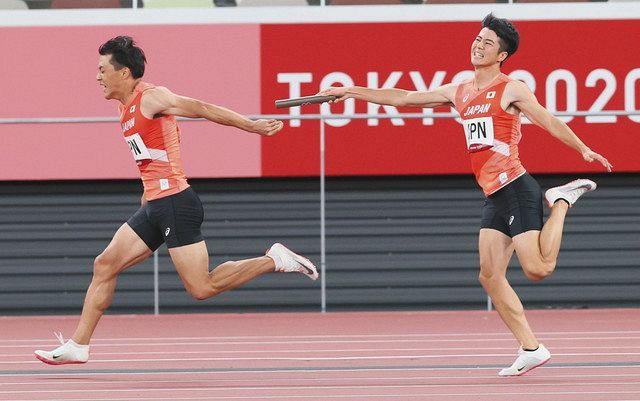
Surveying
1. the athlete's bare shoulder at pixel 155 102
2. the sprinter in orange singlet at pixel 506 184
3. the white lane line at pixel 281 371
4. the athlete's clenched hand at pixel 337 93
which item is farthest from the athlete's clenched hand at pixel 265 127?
the white lane line at pixel 281 371

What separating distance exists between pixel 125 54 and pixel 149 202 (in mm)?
941

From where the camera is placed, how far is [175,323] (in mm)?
14219

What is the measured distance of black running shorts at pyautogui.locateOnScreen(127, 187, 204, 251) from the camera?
356 inches

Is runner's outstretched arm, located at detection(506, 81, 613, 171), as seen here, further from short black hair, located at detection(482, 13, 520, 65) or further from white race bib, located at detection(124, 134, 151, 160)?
white race bib, located at detection(124, 134, 151, 160)

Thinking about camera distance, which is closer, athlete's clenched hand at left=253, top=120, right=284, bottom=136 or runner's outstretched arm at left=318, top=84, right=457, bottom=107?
athlete's clenched hand at left=253, top=120, right=284, bottom=136

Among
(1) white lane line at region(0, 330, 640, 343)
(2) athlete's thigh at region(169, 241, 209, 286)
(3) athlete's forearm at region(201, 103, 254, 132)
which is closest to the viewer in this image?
(3) athlete's forearm at region(201, 103, 254, 132)

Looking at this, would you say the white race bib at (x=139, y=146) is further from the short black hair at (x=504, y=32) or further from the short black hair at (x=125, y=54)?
the short black hair at (x=504, y=32)

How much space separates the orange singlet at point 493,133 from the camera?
889cm

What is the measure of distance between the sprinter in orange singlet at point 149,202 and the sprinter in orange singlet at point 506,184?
127 centimetres

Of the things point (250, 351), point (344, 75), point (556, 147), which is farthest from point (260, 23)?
point (250, 351)

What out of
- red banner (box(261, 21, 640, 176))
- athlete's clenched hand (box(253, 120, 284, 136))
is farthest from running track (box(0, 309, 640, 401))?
red banner (box(261, 21, 640, 176))

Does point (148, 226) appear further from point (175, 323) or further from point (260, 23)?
point (260, 23)

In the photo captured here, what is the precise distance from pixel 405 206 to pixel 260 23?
248 centimetres

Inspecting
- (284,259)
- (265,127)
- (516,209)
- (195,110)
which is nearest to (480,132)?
(516,209)
